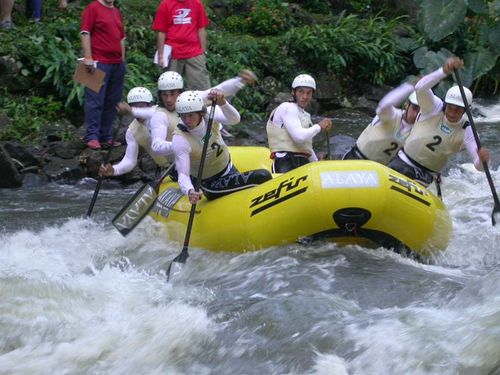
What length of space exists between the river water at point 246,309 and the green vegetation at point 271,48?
428cm

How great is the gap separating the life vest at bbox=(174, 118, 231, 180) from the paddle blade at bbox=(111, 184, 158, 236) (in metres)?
0.50

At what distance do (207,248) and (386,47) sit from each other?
30.2 ft

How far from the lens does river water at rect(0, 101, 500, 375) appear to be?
4.89 metres

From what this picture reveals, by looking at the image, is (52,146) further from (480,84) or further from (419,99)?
(480,84)

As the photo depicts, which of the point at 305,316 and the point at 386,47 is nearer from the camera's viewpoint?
the point at 305,316

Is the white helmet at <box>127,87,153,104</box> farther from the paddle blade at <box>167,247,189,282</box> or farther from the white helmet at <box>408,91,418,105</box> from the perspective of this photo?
the white helmet at <box>408,91,418,105</box>

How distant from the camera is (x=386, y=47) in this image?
608 inches

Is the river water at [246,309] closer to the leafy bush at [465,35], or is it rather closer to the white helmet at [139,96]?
the white helmet at [139,96]

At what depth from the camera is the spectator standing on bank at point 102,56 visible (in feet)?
33.6

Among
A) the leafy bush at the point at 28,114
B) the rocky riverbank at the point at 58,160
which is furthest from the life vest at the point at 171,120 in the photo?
the leafy bush at the point at 28,114

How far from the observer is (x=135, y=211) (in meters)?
7.76

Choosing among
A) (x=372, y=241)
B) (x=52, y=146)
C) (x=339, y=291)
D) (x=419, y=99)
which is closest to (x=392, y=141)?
(x=419, y=99)

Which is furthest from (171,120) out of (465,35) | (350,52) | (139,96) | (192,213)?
(465,35)

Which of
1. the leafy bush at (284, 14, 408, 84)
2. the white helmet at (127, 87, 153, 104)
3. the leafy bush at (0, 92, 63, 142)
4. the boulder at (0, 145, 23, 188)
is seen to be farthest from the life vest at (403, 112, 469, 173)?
the leafy bush at (284, 14, 408, 84)
